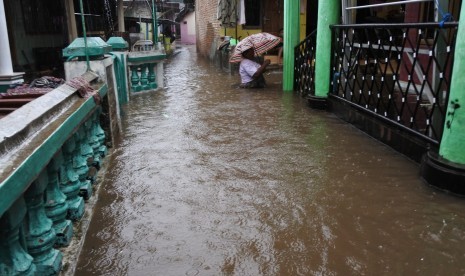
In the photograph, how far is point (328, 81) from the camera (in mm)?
7035

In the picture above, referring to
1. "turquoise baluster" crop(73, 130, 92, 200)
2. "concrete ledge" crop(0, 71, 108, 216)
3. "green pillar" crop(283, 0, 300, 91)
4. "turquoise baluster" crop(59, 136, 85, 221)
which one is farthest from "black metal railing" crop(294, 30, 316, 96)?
"concrete ledge" crop(0, 71, 108, 216)

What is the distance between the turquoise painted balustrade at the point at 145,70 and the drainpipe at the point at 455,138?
7.08 m

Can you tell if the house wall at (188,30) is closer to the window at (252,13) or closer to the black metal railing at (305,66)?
the window at (252,13)

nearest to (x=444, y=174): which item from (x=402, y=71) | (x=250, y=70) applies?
(x=402, y=71)

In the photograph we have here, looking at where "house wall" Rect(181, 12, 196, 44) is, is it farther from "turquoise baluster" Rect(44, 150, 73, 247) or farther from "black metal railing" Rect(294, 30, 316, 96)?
"turquoise baluster" Rect(44, 150, 73, 247)

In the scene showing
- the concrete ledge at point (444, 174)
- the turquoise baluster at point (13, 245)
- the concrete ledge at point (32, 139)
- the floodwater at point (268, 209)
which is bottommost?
the floodwater at point (268, 209)

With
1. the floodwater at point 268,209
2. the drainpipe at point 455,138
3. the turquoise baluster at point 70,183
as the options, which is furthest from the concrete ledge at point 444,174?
the turquoise baluster at point 70,183

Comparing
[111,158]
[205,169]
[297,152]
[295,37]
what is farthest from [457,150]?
[295,37]

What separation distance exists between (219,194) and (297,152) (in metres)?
1.48

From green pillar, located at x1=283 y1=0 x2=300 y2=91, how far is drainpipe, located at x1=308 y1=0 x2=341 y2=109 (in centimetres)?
202

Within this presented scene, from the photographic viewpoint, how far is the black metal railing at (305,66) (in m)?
8.07

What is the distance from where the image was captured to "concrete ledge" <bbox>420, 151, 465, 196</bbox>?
345cm

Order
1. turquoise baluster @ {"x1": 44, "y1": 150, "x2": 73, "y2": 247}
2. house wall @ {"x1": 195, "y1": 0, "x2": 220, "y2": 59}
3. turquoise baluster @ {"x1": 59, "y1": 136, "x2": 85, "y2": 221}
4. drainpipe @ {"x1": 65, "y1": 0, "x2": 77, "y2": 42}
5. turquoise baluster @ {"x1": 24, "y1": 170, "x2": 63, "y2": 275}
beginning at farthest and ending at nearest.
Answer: house wall @ {"x1": 195, "y1": 0, "x2": 220, "y2": 59} → drainpipe @ {"x1": 65, "y1": 0, "x2": 77, "y2": 42} → turquoise baluster @ {"x1": 59, "y1": 136, "x2": 85, "y2": 221} → turquoise baluster @ {"x1": 44, "y1": 150, "x2": 73, "y2": 247} → turquoise baluster @ {"x1": 24, "y1": 170, "x2": 63, "y2": 275}

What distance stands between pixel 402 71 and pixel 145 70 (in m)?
5.86
